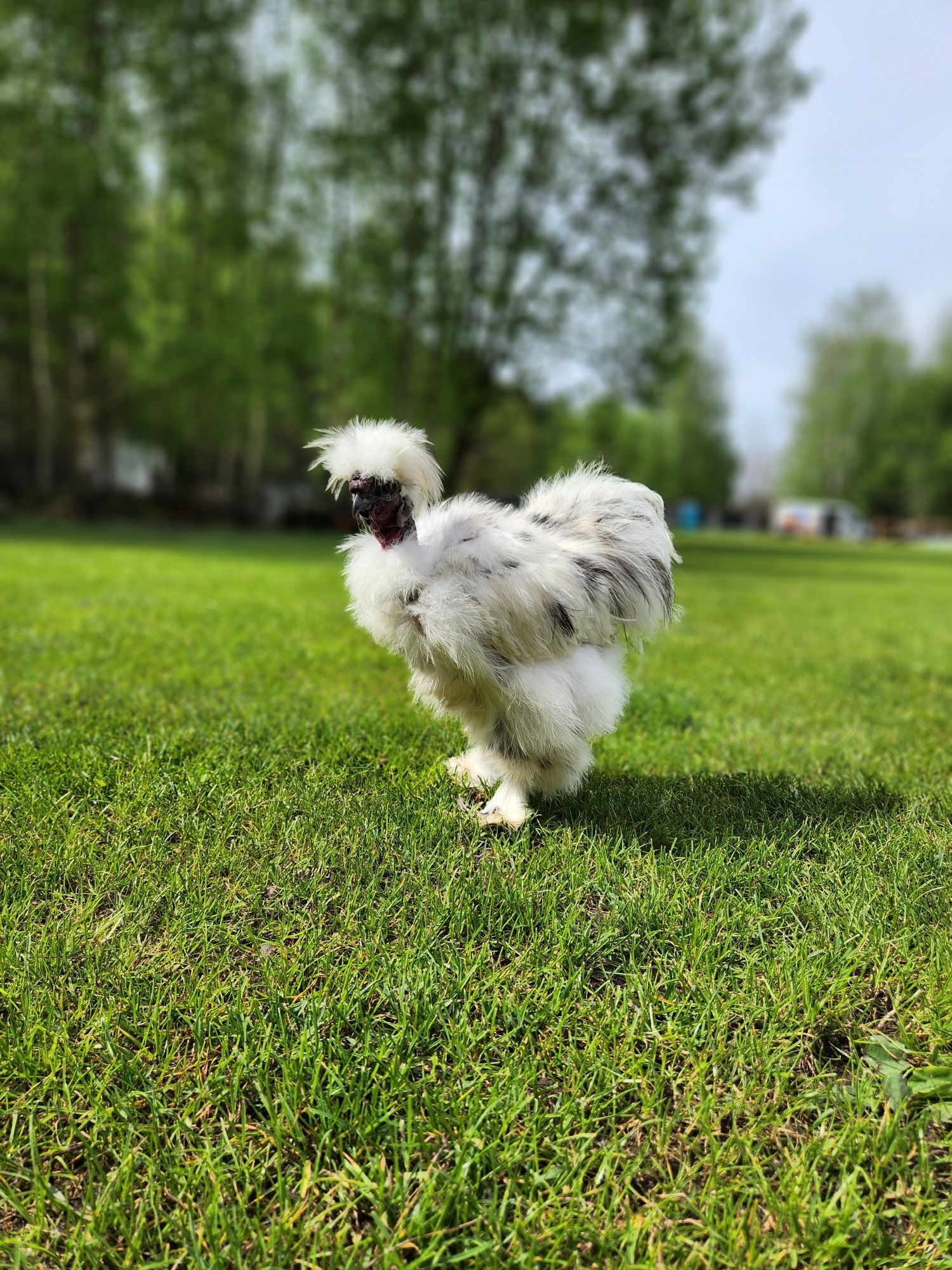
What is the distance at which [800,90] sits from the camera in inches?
838

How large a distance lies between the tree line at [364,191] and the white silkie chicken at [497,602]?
64.0ft

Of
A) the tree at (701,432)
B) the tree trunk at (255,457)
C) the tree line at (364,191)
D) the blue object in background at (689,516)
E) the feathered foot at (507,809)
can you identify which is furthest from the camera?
the tree at (701,432)

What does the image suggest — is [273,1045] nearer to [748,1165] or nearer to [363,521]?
[748,1165]

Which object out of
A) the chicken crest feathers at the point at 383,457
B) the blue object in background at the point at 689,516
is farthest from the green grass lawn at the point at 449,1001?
the blue object in background at the point at 689,516

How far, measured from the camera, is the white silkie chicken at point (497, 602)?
8.41 ft

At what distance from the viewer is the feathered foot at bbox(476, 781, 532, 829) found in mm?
2805

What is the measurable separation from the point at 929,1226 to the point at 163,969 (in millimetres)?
1752

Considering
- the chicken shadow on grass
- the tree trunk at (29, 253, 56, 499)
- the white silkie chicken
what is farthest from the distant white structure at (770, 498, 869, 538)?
the white silkie chicken

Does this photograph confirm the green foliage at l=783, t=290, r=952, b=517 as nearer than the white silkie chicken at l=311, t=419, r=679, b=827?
No

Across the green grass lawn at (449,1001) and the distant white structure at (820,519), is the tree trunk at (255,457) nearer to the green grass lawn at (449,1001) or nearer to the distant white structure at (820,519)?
the green grass lawn at (449,1001)

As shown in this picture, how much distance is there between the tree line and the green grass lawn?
772 inches

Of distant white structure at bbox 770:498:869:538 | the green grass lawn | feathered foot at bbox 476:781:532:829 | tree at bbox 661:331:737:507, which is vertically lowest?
the green grass lawn

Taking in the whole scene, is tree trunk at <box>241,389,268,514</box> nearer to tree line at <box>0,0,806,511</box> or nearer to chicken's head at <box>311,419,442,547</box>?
tree line at <box>0,0,806,511</box>

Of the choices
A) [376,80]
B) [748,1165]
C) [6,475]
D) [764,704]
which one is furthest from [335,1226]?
[6,475]
